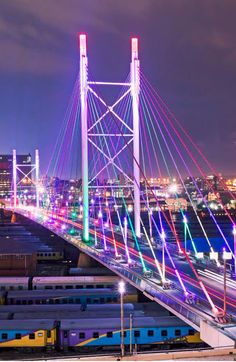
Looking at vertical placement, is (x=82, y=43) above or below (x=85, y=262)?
above

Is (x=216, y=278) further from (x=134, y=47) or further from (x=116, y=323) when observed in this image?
(x=134, y=47)

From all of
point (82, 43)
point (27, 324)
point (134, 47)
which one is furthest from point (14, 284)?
point (134, 47)

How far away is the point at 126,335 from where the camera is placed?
13.4m

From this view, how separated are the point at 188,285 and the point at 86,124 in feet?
35.1

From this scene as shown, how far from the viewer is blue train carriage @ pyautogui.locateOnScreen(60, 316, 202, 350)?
13.5m

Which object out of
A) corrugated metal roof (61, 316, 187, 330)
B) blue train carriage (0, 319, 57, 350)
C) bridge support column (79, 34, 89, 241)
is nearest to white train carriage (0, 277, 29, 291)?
bridge support column (79, 34, 89, 241)

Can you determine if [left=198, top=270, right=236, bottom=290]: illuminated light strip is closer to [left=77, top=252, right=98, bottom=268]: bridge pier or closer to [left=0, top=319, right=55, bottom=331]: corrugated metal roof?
[left=0, top=319, right=55, bottom=331]: corrugated metal roof

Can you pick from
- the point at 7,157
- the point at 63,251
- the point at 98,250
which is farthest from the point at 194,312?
the point at 7,157

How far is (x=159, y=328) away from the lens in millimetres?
13594

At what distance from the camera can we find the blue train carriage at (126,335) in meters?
13.5

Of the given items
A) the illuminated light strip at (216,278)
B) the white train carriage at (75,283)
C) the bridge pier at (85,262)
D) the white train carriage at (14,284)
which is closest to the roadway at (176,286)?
the illuminated light strip at (216,278)

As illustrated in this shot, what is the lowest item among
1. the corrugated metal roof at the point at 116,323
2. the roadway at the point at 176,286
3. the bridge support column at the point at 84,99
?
the corrugated metal roof at the point at 116,323

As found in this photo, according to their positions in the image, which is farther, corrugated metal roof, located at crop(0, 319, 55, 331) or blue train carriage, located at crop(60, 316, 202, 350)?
Answer: corrugated metal roof, located at crop(0, 319, 55, 331)

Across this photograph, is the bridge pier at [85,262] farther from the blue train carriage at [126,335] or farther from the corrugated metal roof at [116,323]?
the blue train carriage at [126,335]
